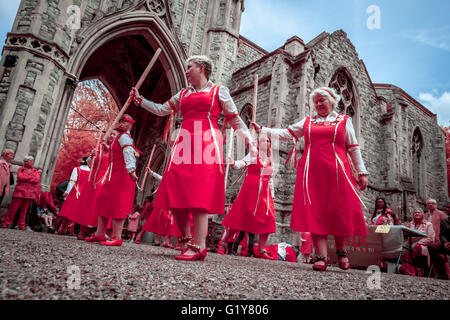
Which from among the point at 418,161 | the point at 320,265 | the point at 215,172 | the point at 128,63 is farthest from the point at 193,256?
the point at 418,161

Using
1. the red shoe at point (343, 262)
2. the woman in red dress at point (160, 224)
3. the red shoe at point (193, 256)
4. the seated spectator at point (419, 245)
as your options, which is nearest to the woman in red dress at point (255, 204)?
the woman in red dress at point (160, 224)

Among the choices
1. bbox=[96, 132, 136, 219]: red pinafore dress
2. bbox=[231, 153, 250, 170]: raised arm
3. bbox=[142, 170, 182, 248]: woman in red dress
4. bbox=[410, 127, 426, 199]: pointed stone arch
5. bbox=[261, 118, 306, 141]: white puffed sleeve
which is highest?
bbox=[410, 127, 426, 199]: pointed stone arch

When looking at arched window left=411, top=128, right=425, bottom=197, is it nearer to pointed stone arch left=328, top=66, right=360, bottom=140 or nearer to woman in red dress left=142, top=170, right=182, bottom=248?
pointed stone arch left=328, top=66, right=360, bottom=140

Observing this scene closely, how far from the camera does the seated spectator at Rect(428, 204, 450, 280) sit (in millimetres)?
4520

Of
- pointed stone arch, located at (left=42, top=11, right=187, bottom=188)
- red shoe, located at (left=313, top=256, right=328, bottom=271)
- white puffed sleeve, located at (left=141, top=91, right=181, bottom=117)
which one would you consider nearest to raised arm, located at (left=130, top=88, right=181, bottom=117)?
white puffed sleeve, located at (left=141, top=91, right=181, bottom=117)

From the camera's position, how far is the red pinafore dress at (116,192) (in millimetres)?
3652

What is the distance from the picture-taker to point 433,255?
15.9ft

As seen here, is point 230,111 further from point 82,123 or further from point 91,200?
point 82,123

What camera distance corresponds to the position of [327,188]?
2938mm

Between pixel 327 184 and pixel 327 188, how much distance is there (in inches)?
1.7

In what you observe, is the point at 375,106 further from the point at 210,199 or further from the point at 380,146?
the point at 210,199

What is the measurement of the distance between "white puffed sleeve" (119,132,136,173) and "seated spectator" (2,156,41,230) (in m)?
4.19

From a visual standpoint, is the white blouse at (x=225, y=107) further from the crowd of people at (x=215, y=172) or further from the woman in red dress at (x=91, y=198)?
the woman in red dress at (x=91, y=198)
